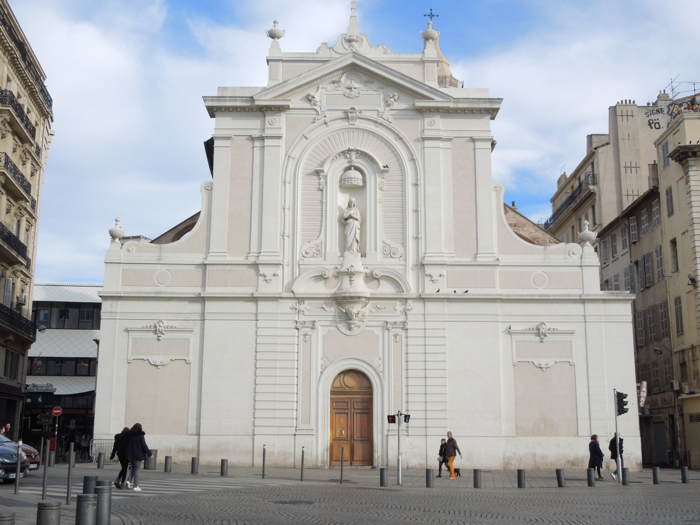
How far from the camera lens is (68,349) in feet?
201

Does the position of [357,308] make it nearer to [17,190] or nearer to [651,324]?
[651,324]

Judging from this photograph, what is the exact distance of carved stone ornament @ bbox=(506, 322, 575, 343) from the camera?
31812mm

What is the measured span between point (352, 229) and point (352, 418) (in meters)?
7.19

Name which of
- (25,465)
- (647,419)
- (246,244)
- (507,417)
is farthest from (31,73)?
(647,419)

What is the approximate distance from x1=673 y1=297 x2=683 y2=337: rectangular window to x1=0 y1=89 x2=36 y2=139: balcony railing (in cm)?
3201

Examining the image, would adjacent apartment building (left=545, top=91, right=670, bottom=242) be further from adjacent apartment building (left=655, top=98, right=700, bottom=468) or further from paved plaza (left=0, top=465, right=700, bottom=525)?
paved plaza (left=0, top=465, right=700, bottom=525)

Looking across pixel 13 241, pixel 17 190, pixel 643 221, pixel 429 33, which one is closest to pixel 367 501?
pixel 429 33

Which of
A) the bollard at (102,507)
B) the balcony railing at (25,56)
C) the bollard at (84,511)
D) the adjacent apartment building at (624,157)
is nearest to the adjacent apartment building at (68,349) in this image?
the balcony railing at (25,56)

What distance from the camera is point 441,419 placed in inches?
1219

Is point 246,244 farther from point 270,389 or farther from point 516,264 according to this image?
point 516,264

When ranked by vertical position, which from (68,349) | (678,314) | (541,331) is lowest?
(541,331)

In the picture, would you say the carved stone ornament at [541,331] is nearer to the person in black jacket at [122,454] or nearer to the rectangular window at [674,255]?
the rectangular window at [674,255]

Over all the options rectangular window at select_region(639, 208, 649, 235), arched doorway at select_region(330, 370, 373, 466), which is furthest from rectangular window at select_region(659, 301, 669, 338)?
arched doorway at select_region(330, 370, 373, 466)

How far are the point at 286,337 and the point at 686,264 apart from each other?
739 inches
